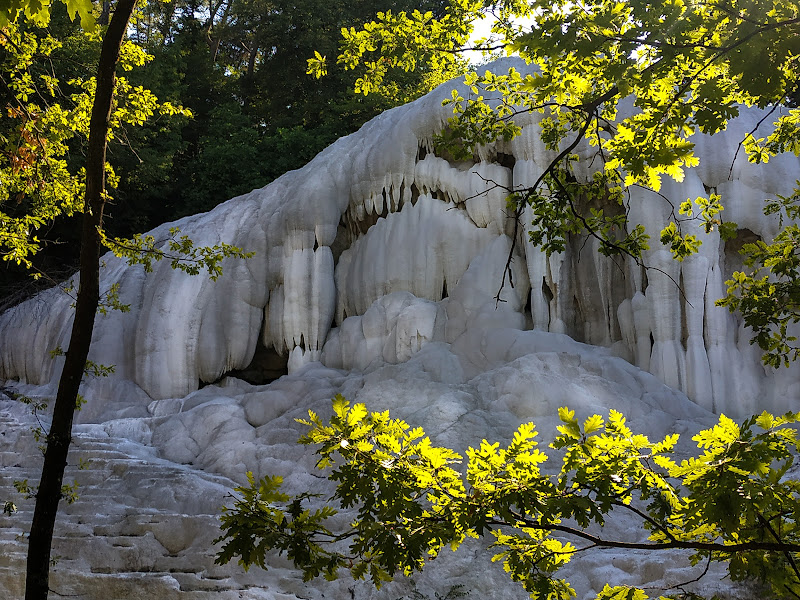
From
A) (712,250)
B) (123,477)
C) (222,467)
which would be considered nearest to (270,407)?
(222,467)

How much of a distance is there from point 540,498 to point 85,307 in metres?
3.59

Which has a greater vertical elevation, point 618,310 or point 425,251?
point 425,251

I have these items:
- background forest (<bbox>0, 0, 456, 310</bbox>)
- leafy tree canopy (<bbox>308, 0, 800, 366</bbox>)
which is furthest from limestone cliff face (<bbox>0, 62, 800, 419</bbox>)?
leafy tree canopy (<bbox>308, 0, 800, 366</bbox>)

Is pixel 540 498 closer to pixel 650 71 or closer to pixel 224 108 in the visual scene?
pixel 650 71

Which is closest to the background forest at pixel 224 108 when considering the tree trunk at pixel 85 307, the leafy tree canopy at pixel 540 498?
the tree trunk at pixel 85 307

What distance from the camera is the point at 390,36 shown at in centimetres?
445

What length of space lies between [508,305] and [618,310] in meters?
1.61

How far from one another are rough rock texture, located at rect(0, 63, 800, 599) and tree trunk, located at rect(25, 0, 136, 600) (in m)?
2.83

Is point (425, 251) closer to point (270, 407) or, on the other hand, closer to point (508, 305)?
point (508, 305)

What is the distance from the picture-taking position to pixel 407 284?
12.3 m

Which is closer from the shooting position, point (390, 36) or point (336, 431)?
point (336, 431)

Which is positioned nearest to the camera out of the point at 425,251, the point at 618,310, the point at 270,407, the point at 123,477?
the point at 123,477

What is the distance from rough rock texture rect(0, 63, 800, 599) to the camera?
315 inches

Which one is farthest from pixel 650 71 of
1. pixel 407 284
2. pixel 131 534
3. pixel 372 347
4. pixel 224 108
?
pixel 224 108
